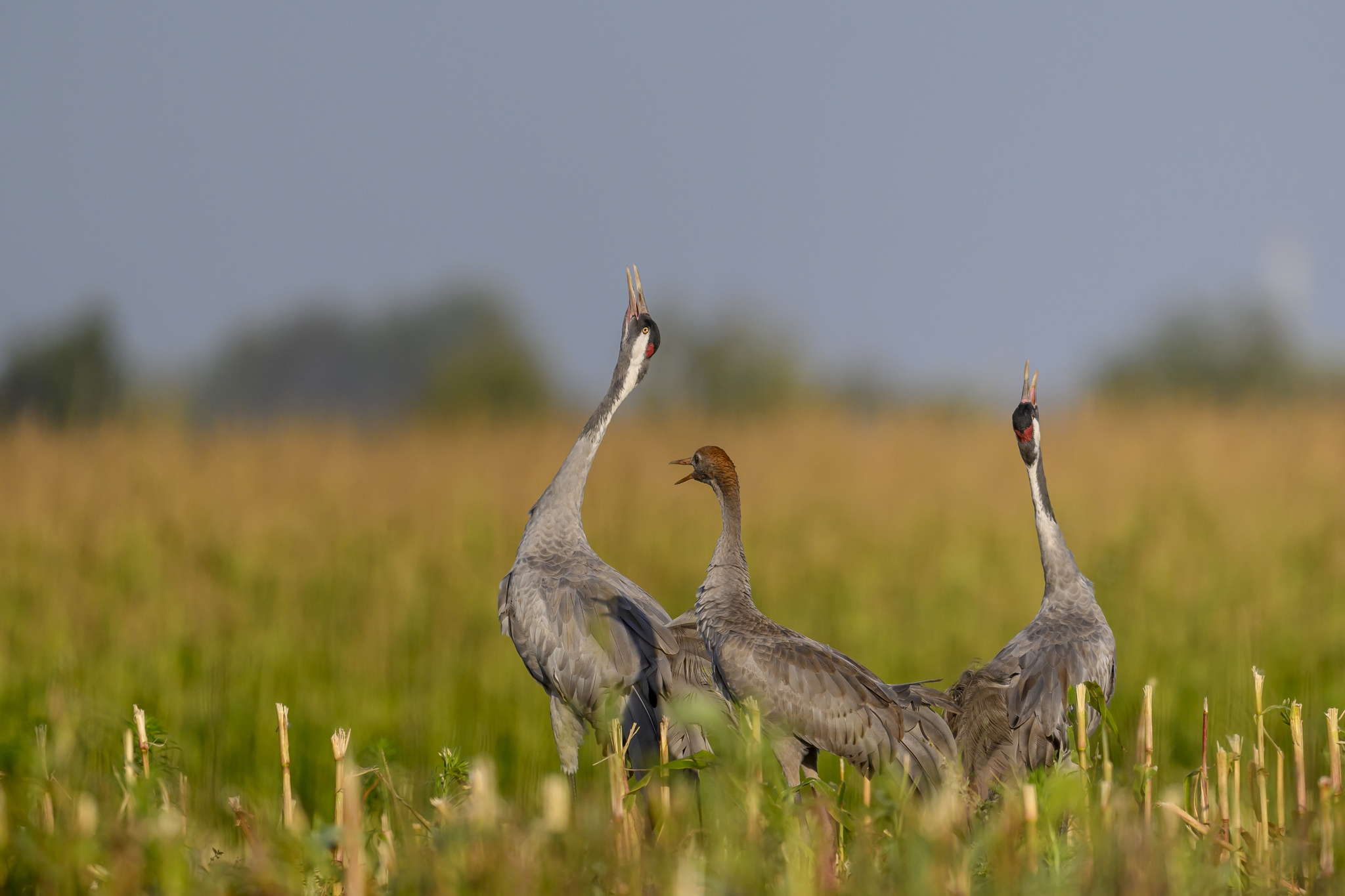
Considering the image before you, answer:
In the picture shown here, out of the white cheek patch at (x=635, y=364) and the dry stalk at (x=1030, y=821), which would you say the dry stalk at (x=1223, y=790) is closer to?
the dry stalk at (x=1030, y=821)

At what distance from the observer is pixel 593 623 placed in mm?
3887

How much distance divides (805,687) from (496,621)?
18.0 feet

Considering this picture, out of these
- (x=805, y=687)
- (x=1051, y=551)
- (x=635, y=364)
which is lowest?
(x=805, y=687)

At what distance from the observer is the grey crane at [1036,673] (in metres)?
3.53

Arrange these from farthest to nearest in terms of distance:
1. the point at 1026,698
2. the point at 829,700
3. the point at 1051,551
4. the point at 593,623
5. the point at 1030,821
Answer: the point at 1051,551 < the point at 593,623 < the point at 1026,698 < the point at 829,700 < the point at 1030,821

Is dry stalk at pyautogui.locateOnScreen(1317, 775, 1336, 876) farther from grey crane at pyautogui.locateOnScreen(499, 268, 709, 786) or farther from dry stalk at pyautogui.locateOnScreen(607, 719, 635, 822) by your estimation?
grey crane at pyautogui.locateOnScreen(499, 268, 709, 786)

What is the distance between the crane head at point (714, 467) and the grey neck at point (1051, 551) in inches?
44.9

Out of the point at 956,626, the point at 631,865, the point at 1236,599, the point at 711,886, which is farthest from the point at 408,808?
the point at 1236,599

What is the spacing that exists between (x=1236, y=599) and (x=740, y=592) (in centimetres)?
692

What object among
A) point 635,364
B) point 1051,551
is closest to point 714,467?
point 635,364

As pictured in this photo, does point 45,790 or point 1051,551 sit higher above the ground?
point 1051,551

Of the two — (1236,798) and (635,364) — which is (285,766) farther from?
(1236,798)

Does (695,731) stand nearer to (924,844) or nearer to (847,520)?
(924,844)

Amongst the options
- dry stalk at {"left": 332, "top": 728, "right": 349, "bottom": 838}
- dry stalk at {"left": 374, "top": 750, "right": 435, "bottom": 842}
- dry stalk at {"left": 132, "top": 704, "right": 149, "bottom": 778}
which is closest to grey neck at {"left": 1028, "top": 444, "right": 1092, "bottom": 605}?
dry stalk at {"left": 374, "top": 750, "right": 435, "bottom": 842}
